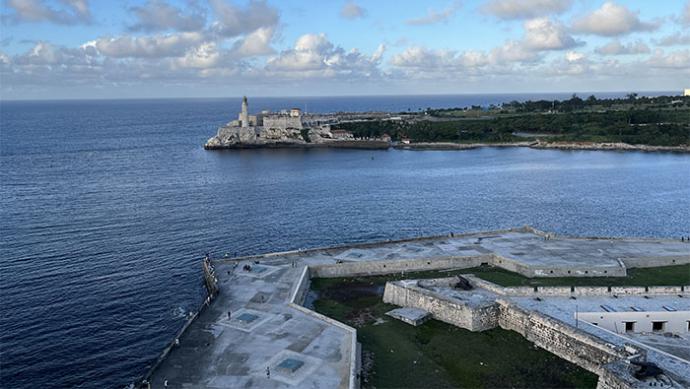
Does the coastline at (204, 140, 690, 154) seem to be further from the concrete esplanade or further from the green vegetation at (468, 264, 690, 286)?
the green vegetation at (468, 264, 690, 286)

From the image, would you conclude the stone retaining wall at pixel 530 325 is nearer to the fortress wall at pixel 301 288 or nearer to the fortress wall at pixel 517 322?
the fortress wall at pixel 517 322

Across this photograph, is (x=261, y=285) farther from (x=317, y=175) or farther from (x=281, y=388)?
(x=317, y=175)

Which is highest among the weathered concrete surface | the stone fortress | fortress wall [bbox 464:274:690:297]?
the stone fortress

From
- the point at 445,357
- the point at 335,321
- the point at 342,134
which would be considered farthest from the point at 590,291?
the point at 342,134

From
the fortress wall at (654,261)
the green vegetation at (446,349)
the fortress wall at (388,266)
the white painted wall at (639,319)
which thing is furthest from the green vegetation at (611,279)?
the white painted wall at (639,319)

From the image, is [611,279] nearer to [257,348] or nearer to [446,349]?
[446,349]

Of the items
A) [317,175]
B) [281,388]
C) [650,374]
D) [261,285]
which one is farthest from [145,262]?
[317,175]

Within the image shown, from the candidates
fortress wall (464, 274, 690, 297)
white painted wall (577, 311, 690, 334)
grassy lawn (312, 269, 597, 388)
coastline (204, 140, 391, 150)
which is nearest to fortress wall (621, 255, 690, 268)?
fortress wall (464, 274, 690, 297)
